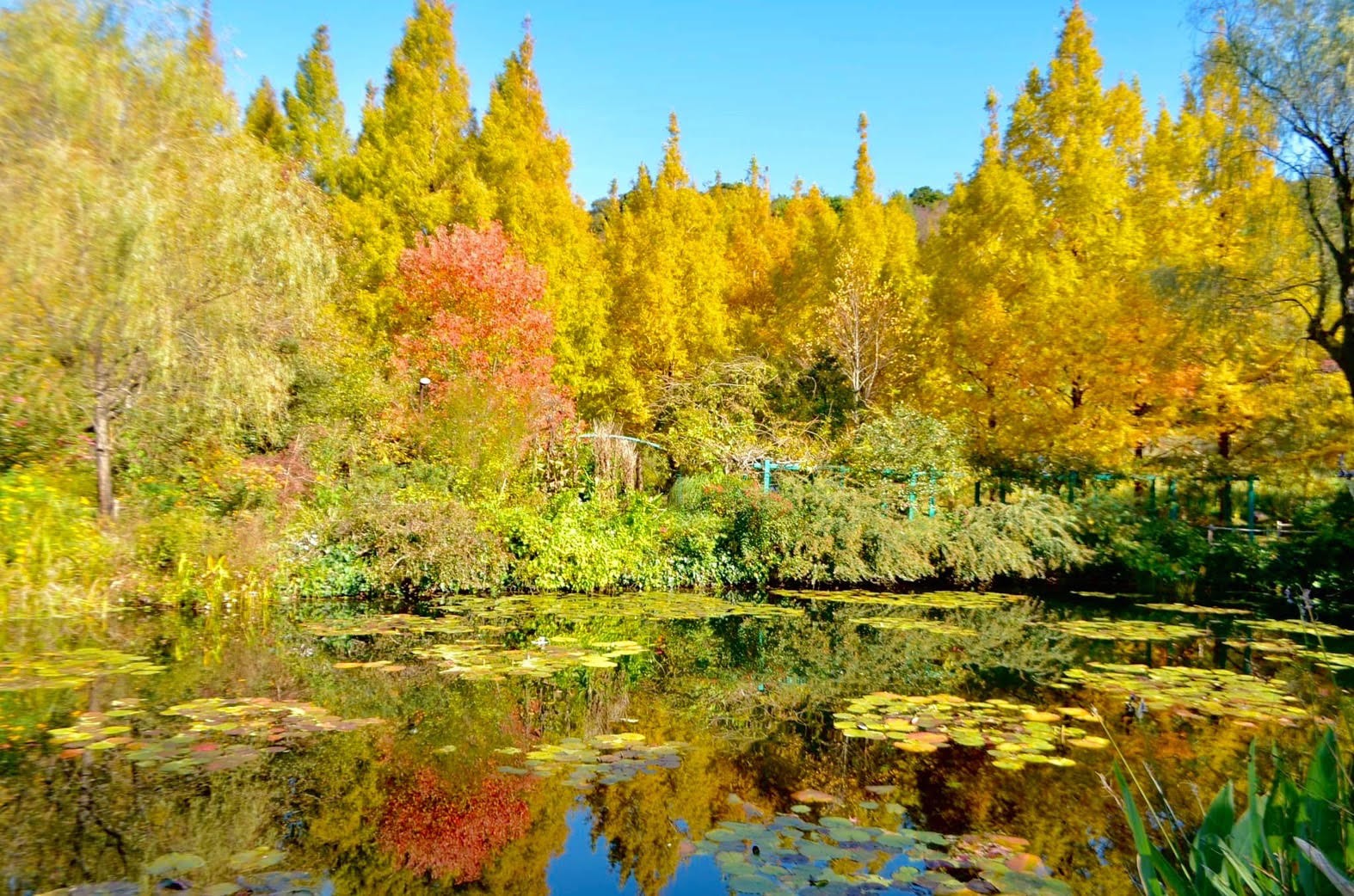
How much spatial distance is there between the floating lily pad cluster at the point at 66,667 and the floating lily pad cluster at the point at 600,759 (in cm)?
351

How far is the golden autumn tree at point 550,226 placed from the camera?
63.2 ft

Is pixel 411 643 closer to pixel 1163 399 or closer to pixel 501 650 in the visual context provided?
pixel 501 650

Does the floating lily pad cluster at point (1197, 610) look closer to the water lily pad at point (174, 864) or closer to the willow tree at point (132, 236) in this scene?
the water lily pad at point (174, 864)

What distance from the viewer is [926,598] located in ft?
38.2

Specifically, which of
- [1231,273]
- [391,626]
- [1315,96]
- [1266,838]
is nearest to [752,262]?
[1231,273]

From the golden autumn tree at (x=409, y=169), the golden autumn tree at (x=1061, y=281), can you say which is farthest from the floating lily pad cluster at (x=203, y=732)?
the golden autumn tree at (x=409, y=169)

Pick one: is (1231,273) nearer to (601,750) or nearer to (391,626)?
(601,750)

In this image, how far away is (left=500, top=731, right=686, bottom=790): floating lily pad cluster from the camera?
492cm

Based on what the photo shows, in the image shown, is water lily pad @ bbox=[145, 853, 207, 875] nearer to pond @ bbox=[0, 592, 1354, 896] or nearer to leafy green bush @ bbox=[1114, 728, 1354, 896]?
pond @ bbox=[0, 592, 1354, 896]

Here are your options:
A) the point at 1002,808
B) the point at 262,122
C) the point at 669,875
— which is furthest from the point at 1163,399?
the point at 262,122

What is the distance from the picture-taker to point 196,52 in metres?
11.1

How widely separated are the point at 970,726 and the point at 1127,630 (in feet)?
15.0

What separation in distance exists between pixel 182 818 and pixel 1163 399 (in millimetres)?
14131

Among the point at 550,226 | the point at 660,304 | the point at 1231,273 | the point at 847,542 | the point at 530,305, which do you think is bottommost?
the point at 847,542
